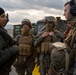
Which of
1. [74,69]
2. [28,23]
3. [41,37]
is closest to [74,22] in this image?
[74,69]

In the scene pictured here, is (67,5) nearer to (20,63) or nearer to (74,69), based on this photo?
(74,69)

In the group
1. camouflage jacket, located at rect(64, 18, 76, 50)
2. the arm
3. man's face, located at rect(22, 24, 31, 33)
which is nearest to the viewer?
camouflage jacket, located at rect(64, 18, 76, 50)

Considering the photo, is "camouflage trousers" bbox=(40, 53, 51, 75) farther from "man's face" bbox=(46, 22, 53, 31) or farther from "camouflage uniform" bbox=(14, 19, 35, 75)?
"camouflage uniform" bbox=(14, 19, 35, 75)

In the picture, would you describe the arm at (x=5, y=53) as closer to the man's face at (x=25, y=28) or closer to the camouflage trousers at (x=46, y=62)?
the camouflage trousers at (x=46, y=62)

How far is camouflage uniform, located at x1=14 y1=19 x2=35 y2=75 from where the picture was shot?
29.5ft

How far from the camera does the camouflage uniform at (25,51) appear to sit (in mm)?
9000

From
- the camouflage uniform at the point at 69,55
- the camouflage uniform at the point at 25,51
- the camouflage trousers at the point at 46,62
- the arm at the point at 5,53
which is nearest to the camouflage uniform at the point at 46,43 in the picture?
the camouflage trousers at the point at 46,62

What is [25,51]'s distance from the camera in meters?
9.03

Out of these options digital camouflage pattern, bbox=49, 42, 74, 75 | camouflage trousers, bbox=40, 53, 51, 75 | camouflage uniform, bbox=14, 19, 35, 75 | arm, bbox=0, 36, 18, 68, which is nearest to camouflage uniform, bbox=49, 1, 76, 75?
digital camouflage pattern, bbox=49, 42, 74, 75

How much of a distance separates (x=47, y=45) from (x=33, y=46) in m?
0.85

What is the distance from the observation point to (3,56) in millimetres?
4520

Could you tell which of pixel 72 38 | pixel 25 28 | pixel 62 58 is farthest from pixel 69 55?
pixel 25 28

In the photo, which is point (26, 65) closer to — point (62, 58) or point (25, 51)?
point (25, 51)

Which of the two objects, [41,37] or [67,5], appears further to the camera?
[41,37]
